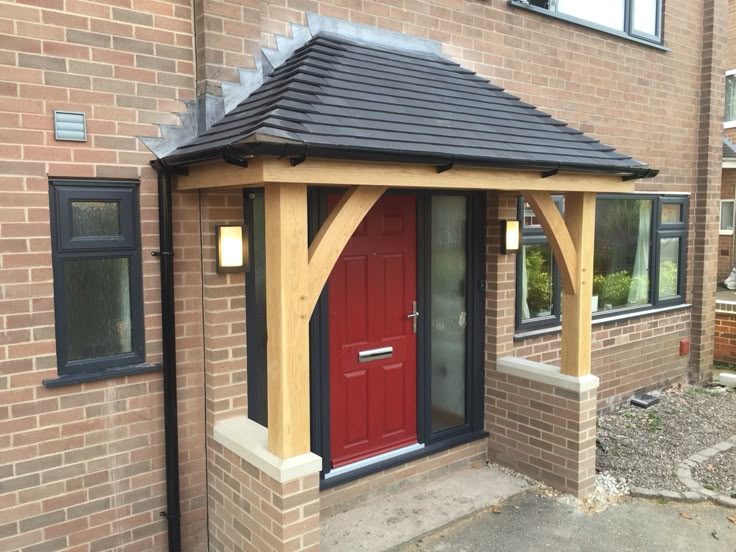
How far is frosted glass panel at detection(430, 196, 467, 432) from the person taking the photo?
17.5ft

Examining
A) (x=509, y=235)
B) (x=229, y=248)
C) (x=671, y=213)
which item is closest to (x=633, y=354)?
(x=671, y=213)

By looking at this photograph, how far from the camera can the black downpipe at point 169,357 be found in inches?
152

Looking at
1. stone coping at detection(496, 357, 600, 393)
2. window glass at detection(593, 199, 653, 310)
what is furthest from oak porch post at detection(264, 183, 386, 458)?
window glass at detection(593, 199, 653, 310)

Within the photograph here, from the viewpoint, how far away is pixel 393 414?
→ 512 cm

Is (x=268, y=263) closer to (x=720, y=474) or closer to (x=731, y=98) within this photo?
(x=720, y=474)

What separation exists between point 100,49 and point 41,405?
83.7 inches

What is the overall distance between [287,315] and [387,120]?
137 cm

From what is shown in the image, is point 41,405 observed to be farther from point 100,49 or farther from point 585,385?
point 585,385

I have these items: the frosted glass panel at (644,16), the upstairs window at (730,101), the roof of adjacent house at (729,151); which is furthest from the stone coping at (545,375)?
the upstairs window at (730,101)

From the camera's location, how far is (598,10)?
22.5 ft

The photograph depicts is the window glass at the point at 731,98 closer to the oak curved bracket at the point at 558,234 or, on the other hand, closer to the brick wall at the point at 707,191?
the brick wall at the point at 707,191

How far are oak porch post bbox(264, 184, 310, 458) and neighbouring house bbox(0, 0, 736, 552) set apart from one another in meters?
0.02

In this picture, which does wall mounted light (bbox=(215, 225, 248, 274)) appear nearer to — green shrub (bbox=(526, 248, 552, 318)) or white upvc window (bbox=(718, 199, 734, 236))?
green shrub (bbox=(526, 248, 552, 318))

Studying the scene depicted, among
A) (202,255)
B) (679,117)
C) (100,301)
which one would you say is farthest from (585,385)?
(679,117)
